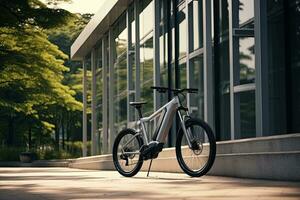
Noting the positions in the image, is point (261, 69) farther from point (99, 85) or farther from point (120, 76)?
point (99, 85)

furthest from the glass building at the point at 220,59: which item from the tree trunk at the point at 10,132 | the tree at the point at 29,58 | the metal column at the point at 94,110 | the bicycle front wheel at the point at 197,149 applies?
the tree trunk at the point at 10,132

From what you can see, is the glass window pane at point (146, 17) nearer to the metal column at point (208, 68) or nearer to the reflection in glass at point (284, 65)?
the metal column at point (208, 68)

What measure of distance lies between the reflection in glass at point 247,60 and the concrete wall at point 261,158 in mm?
1569

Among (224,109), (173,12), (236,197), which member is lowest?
Result: (236,197)

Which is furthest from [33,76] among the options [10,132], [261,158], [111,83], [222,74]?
[261,158]

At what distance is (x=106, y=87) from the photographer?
25.9m

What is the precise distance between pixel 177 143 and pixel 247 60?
2864 mm

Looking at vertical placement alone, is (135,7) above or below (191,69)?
above

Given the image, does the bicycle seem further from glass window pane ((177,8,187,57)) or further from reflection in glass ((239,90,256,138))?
glass window pane ((177,8,187,57))

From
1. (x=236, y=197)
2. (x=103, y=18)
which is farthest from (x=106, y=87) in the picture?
(x=236, y=197)

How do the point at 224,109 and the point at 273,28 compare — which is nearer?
the point at 273,28

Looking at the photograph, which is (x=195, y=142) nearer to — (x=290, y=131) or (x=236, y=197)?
(x=290, y=131)

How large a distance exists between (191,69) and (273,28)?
4.00m

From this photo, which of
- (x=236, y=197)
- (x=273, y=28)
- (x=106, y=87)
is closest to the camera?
(x=236, y=197)
